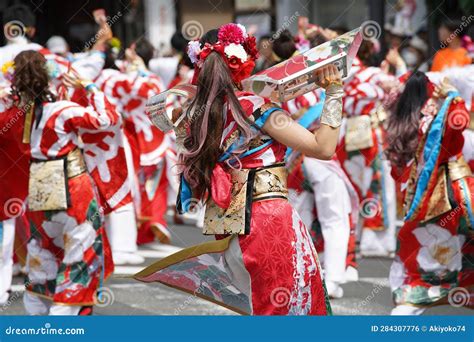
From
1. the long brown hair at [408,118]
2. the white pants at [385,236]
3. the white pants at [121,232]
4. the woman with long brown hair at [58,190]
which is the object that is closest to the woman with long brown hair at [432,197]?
Answer: the long brown hair at [408,118]

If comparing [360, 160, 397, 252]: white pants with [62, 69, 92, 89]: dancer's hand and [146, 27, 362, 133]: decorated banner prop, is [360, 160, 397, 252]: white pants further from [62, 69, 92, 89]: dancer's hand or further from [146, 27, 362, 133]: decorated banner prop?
[146, 27, 362, 133]: decorated banner prop

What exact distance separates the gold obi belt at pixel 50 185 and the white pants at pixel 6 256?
1142mm

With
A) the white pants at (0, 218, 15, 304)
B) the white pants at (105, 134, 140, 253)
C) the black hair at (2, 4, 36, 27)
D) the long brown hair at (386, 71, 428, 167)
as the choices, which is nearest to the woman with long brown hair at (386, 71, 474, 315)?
the long brown hair at (386, 71, 428, 167)

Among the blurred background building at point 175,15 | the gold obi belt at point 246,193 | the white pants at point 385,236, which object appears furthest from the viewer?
the blurred background building at point 175,15

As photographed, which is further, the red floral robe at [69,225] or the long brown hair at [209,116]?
the red floral robe at [69,225]

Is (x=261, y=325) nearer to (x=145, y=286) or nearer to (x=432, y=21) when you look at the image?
(x=145, y=286)

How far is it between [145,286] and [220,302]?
10.5 feet

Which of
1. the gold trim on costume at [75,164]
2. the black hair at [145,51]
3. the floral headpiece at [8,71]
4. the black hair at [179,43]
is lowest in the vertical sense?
the gold trim on costume at [75,164]

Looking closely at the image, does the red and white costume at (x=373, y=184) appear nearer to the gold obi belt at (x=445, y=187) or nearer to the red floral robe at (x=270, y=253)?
the gold obi belt at (x=445, y=187)

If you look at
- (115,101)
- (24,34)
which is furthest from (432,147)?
(115,101)

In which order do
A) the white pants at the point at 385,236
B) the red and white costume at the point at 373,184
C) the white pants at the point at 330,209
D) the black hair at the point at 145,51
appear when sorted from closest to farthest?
the white pants at the point at 330,209, the red and white costume at the point at 373,184, the white pants at the point at 385,236, the black hair at the point at 145,51

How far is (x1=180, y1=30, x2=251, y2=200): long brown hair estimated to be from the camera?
4270 mm

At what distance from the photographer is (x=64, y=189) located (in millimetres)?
5988

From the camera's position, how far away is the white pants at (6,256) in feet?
23.4
